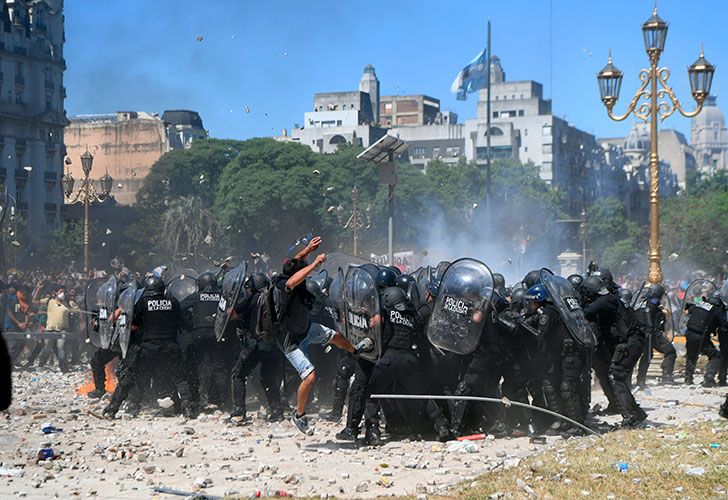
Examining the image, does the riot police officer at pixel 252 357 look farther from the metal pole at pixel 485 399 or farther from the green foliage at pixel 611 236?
the green foliage at pixel 611 236

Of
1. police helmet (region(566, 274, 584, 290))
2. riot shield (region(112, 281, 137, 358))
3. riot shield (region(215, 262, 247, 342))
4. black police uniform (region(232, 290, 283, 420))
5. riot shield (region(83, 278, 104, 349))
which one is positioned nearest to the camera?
black police uniform (region(232, 290, 283, 420))

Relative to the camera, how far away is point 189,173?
77062 millimetres

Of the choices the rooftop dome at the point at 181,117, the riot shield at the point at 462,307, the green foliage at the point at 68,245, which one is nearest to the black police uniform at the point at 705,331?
the riot shield at the point at 462,307

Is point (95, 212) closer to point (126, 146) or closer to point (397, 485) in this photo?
point (126, 146)

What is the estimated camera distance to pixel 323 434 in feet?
42.4

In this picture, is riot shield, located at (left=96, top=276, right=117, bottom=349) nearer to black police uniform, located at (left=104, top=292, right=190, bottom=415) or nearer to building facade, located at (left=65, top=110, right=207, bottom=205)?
black police uniform, located at (left=104, top=292, right=190, bottom=415)

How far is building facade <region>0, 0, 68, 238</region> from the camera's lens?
7625 cm

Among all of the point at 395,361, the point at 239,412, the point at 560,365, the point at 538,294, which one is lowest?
the point at 239,412

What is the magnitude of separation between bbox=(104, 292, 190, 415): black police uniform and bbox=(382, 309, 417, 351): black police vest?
12.1 ft

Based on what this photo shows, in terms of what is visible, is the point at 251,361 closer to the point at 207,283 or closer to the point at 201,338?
the point at 201,338

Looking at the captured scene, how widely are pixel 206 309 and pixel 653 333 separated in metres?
7.34

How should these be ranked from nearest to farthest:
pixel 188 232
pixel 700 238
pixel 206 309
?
1. pixel 206 309
2. pixel 188 232
3. pixel 700 238

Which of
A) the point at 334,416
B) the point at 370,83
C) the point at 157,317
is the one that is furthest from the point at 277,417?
the point at 370,83

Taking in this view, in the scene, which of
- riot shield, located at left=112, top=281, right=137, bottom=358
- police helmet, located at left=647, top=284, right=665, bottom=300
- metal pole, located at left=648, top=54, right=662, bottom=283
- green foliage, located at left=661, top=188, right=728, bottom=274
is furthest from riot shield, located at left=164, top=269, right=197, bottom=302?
green foliage, located at left=661, top=188, right=728, bottom=274
